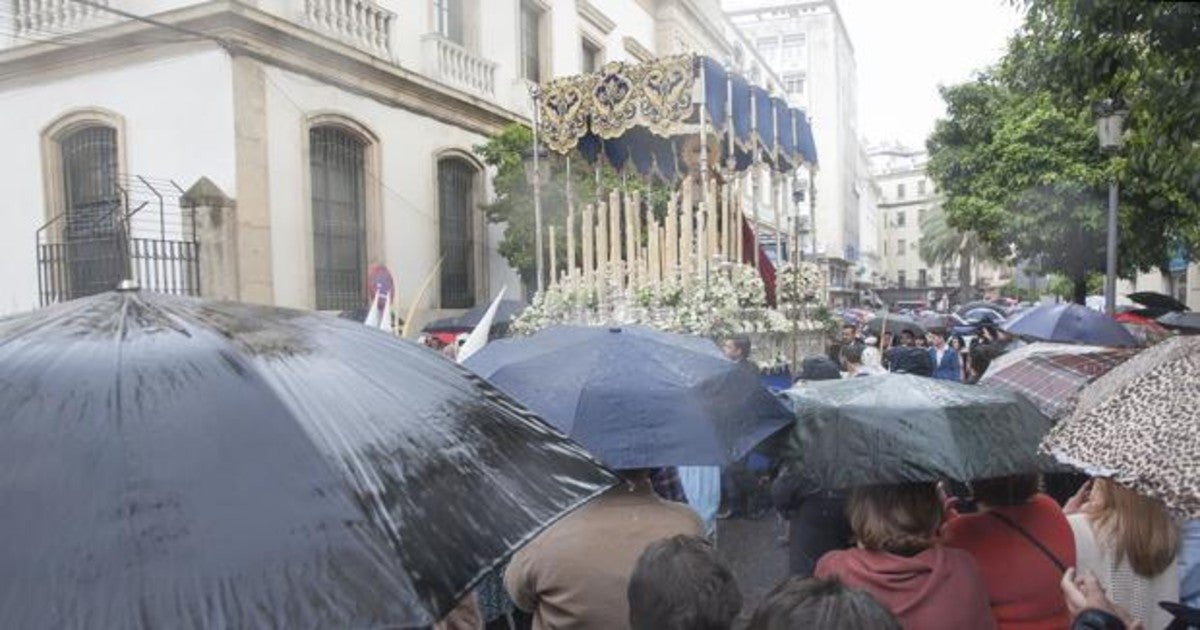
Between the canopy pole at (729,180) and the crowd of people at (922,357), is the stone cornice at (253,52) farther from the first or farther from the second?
the crowd of people at (922,357)

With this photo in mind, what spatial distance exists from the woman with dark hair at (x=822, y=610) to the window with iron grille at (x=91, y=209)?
11.6 metres

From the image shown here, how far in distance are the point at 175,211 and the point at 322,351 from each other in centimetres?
1112

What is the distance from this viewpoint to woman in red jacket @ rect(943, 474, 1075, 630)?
248 cm

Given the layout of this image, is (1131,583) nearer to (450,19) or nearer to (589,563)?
(589,563)

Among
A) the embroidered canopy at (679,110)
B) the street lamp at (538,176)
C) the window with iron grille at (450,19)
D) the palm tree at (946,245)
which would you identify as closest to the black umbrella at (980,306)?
the embroidered canopy at (679,110)

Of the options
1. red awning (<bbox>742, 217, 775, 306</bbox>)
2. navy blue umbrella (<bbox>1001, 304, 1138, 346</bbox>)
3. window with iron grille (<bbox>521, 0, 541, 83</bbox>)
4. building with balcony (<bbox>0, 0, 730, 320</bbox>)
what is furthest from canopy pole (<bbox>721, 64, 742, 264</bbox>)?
window with iron grille (<bbox>521, 0, 541, 83</bbox>)

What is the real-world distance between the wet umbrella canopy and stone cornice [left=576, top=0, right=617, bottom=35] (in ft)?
61.0

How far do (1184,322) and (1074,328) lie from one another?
8.12 feet

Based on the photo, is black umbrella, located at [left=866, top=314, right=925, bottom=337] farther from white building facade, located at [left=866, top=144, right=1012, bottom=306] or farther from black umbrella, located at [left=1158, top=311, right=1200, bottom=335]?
white building facade, located at [left=866, top=144, right=1012, bottom=306]

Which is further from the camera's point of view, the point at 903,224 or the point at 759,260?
the point at 903,224

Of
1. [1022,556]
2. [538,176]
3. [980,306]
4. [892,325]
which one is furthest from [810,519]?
[980,306]

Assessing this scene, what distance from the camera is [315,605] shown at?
131cm

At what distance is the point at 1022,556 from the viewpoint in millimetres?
2529

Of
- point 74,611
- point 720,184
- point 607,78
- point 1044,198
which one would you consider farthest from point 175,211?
point 1044,198
